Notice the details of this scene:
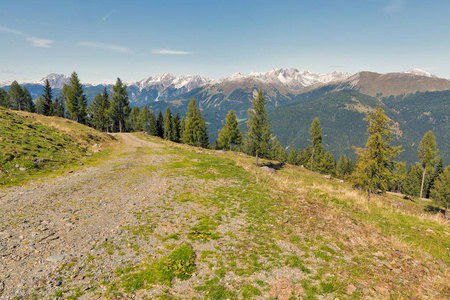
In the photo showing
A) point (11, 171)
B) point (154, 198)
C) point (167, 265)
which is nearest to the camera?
point (167, 265)

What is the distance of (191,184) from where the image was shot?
2058 centimetres

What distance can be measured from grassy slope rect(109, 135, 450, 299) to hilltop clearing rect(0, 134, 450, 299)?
6 cm

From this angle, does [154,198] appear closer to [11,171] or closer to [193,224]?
[193,224]

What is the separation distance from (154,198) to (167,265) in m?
8.41

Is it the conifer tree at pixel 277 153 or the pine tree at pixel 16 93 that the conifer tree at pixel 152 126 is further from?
the pine tree at pixel 16 93

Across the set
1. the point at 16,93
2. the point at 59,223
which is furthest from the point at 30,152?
the point at 16,93

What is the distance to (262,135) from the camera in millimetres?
40969

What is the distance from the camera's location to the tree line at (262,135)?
2856 cm

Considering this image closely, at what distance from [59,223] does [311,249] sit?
13941 millimetres

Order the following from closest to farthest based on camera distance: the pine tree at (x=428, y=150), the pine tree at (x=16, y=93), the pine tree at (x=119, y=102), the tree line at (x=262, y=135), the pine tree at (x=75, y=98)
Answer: the tree line at (x=262, y=135), the pine tree at (x=428, y=150), the pine tree at (x=75, y=98), the pine tree at (x=119, y=102), the pine tree at (x=16, y=93)

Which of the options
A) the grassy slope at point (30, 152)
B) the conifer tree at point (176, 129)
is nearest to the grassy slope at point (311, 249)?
the grassy slope at point (30, 152)

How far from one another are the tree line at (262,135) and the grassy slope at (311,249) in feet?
42.4

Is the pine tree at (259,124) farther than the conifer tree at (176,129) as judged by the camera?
No

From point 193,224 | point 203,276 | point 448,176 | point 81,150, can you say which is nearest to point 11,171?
point 81,150
